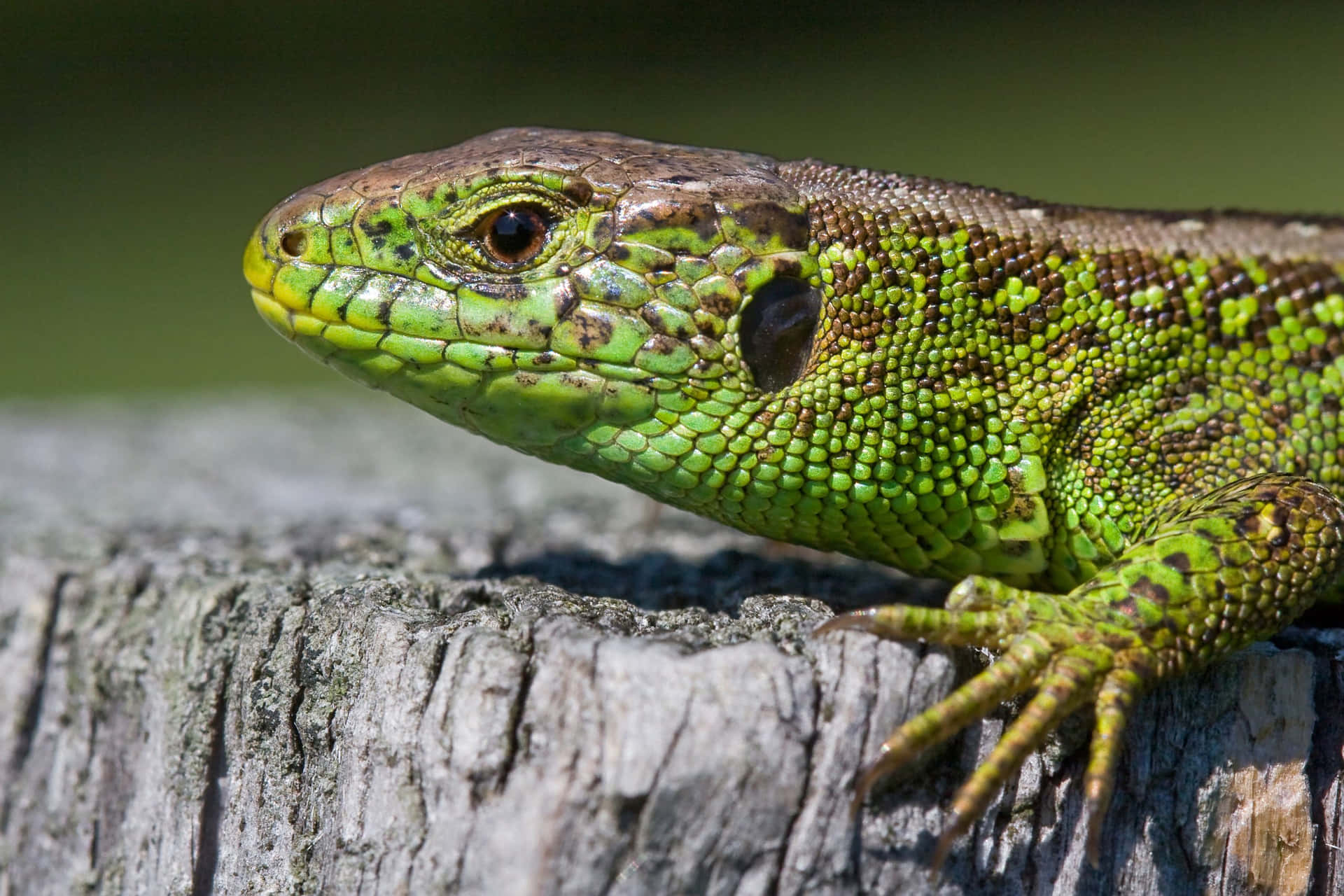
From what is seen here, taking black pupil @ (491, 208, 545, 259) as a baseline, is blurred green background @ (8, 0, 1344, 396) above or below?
above

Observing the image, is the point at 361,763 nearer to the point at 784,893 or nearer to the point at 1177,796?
the point at 784,893

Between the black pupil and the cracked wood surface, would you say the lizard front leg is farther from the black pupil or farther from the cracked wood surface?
the black pupil

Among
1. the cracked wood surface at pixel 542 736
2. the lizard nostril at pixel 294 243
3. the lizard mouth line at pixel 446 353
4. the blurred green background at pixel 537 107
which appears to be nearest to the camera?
the cracked wood surface at pixel 542 736

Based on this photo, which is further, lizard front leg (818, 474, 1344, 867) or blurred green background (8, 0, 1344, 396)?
blurred green background (8, 0, 1344, 396)

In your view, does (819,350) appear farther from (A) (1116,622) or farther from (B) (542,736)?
(B) (542,736)

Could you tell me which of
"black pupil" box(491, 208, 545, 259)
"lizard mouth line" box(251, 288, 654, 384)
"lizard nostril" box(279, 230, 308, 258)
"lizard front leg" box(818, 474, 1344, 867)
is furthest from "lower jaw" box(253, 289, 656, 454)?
"lizard front leg" box(818, 474, 1344, 867)

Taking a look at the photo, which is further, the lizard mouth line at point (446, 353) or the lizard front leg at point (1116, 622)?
the lizard mouth line at point (446, 353)

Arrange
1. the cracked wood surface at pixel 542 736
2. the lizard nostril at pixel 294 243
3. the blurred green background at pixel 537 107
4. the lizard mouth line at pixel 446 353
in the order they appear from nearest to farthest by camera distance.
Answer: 1. the cracked wood surface at pixel 542 736
2. the lizard mouth line at pixel 446 353
3. the lizard nostril at pixel 294 243
4. the blurred green background at pixel 537 107

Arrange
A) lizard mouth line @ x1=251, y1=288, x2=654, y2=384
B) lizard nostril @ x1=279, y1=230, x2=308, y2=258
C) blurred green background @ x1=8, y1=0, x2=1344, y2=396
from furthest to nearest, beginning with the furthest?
blurred green background @ x1=8, y1=0, x2=1344, y2=396 → lizard nostril @ x1=279, y1=230, x2=308, y2=258 → lizard mouth line @ x1=251, y1=288, x2=654, y2=384

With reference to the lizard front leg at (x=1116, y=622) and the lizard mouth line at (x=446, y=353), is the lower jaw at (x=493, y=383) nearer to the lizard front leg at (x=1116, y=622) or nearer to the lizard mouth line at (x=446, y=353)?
the lizard mouth line at (x=446, y=353)

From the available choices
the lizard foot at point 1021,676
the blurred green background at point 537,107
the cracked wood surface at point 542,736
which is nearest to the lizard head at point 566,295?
the cracked wood surface at point 542,736
